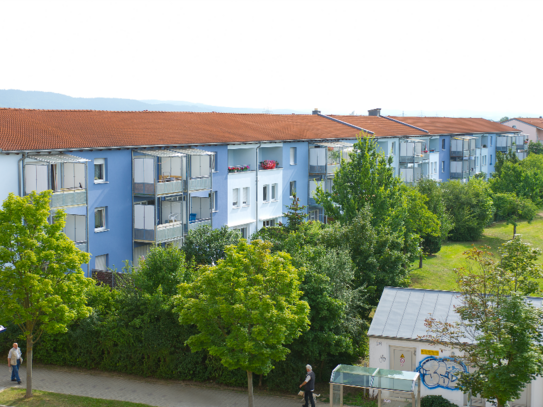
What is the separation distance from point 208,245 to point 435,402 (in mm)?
14084

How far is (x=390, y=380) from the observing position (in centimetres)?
1952

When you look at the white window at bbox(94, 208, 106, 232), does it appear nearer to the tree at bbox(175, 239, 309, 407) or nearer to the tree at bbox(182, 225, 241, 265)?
the tree at bbox(182, 225, 241, 265)

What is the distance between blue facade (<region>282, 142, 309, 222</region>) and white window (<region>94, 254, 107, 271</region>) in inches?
659

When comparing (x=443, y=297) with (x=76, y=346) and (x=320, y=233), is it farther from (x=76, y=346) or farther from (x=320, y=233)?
(x=76, y=346)

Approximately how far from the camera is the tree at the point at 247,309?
742 inches

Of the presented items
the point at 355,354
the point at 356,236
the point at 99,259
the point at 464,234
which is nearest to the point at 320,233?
the point at 356,236

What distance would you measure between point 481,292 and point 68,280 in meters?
13.5

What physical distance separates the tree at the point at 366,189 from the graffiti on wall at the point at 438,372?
14469mm

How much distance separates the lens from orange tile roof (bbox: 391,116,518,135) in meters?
74.4

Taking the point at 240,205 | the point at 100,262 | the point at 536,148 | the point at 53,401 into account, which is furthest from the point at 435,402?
the point at 536,148

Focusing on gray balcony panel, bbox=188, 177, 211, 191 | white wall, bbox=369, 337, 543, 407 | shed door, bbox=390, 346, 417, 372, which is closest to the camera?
white wall, bbox=369, 337, 543, 407

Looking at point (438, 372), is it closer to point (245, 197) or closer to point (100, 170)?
point (100, 170)

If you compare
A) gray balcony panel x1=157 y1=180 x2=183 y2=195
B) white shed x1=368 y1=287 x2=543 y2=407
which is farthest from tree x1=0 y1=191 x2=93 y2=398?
gray balcony panel x1=157 y1=180 x2=183 y2=195

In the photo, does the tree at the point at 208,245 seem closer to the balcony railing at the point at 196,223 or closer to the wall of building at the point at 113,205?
the wall of building at the point at 113,205
